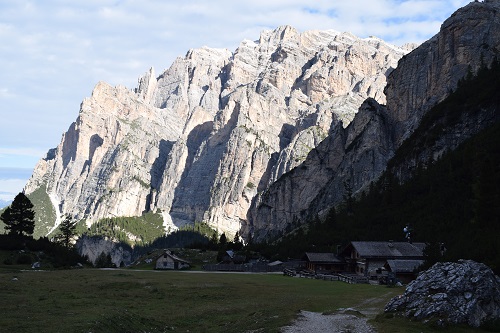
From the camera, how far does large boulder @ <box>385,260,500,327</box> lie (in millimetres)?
26750

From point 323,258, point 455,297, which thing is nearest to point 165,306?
point 455,297

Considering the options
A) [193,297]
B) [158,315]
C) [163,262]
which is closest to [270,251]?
[163,262]

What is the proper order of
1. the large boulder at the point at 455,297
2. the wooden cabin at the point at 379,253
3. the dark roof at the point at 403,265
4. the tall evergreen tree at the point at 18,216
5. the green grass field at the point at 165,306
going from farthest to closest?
1. the tall evergreen tree at the point at 18,216
2. the wooden cabin at the point at 379,253
3. the dark roof at the point at 403,265
4. the large boulder at the point at 455,297
5. the green grass field at the point at 165,306

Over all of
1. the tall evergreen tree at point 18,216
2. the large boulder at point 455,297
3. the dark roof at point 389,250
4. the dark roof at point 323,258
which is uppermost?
the tall evergreen tree at point 18,216

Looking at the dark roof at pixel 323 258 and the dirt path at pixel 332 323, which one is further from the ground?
the dark roof at pixel 323 258

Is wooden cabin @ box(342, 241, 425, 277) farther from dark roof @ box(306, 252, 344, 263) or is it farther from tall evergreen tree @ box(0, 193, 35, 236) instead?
tall evergreen tree @ box(0, 193, 35, 236)

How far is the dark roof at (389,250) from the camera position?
72.2 metres

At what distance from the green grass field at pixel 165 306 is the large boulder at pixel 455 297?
1367mm

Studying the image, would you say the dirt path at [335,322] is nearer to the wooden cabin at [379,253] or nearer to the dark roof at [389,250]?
the wooden cabin at [379,253]

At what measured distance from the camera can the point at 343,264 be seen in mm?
83688

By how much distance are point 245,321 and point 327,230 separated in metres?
103

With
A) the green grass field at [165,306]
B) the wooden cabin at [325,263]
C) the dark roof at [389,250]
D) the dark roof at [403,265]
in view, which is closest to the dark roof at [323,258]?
the wooden cabin at [325,263]

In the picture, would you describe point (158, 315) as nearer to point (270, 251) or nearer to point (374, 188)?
point (270, 251)

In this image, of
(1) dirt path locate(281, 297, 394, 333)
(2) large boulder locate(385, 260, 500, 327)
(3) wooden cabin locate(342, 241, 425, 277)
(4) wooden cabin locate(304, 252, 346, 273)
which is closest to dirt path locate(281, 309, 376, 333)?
(1) dirt path locate(281, 297, 394, 333)
